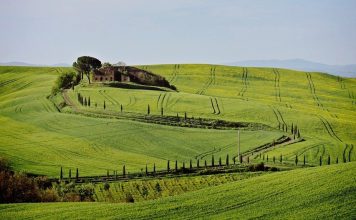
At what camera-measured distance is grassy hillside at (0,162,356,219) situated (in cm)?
2506

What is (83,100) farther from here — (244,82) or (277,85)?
(277,85)

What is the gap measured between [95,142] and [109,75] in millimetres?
57471

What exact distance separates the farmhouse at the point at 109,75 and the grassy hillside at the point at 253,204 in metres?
103

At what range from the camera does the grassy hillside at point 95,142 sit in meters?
65.0

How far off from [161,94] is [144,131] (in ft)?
103

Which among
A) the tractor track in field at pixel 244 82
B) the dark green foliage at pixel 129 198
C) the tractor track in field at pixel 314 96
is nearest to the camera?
the dark green foliage at pixel 129 198

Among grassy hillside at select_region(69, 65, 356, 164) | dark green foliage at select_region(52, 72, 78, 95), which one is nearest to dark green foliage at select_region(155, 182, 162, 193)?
grassy hillside at select_region(69, 65, 356, 164)

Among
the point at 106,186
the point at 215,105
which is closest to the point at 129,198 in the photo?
the point at 106,186

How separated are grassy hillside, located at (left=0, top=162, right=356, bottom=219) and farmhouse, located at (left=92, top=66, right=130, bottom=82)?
4055 inches

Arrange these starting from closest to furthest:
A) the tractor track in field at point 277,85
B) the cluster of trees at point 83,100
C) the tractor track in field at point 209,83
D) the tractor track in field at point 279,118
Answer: the tractor track in field at point 279,118
the cluster of trees at point 83,100
the tractor track in field at point 277,85
the tractor track in field at point 209,83

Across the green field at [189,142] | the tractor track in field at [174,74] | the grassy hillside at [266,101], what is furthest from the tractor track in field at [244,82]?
the tractor track in field at [174,74]

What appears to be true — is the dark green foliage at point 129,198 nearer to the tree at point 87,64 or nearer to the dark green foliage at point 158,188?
the dark green foliage at point 158,188

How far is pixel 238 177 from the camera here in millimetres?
60656

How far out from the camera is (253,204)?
26.7m
